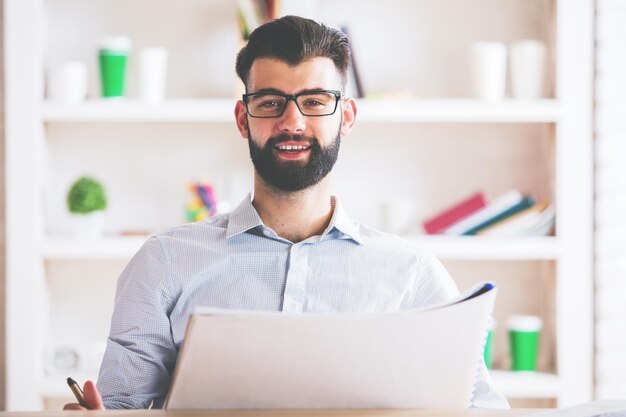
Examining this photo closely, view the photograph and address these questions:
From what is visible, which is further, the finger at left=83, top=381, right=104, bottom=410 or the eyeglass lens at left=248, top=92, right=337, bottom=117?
the eyeglass lens at left=248, top=92, right=337, bottom=117

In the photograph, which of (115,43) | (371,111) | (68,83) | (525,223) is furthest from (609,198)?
(68,83)

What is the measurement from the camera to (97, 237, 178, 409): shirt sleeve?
5.28 ft

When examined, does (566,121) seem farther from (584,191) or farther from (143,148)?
(143,148)

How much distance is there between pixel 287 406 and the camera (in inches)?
47.7

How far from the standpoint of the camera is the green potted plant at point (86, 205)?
3.01m

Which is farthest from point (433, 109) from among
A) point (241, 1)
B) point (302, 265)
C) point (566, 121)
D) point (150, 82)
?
point (302, 265)

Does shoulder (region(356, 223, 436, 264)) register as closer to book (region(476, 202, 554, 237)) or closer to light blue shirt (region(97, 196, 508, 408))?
light blue shirt (region(97, 196, 508, 408))

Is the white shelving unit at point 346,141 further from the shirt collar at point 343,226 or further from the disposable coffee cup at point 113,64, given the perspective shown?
the shirt collar at point 343,226

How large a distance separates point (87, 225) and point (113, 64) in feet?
1.80

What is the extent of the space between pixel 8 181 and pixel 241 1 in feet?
3.18

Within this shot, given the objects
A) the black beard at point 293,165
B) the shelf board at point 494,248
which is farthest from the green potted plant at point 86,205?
the black beard at point 293,165

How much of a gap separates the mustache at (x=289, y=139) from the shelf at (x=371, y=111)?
1.30 metres

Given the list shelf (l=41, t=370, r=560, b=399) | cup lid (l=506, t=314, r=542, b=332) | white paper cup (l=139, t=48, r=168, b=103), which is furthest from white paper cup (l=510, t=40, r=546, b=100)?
white paper cup (l=139, t=48, r=168, b=103)

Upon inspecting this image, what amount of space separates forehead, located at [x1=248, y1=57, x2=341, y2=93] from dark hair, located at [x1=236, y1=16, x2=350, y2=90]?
1 centimetres
